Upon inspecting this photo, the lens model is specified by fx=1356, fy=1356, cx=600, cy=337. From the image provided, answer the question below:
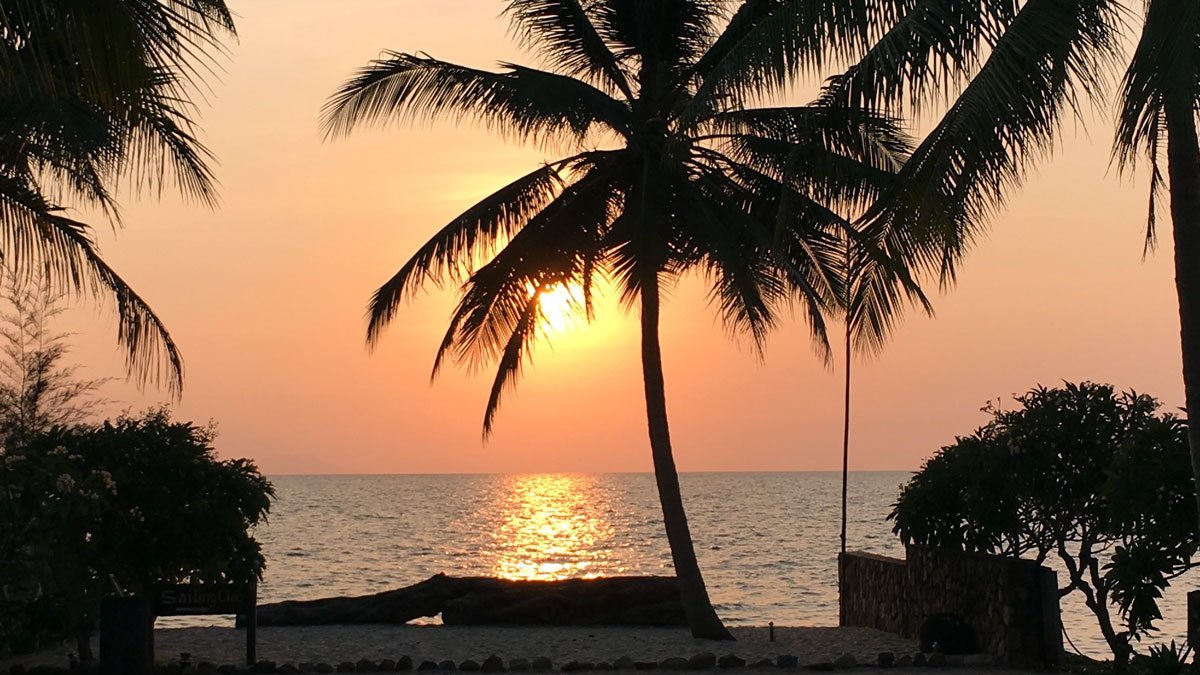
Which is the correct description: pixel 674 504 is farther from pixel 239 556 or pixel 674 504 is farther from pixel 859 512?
pixel 859 512

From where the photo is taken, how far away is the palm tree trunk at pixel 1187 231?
9.40 m

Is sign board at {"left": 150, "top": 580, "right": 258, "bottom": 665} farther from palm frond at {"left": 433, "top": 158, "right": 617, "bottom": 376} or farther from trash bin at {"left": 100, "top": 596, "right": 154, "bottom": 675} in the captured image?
palm frond at {"left": 433, "top": 158, "right": 617, "bottom": 376}

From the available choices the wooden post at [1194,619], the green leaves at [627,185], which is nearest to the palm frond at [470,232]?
the green leaves at [627,185]

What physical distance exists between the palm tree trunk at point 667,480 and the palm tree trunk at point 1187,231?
9.23 m

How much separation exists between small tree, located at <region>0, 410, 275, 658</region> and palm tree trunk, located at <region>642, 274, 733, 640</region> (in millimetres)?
5442

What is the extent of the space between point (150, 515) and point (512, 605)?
6.81 meters

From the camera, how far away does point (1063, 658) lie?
48.2ft

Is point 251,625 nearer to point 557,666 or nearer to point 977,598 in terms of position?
point 557,666

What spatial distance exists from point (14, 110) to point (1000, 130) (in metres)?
8.24

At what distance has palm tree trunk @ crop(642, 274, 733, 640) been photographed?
1838cm

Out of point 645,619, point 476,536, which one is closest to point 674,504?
point 645,619

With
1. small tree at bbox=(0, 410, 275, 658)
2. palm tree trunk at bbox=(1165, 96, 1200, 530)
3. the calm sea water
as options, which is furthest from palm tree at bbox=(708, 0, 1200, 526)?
the calm sea water

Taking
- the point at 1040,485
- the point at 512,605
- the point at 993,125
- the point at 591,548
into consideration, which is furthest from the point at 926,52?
the point at 591,548

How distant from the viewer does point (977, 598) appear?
620 inches
